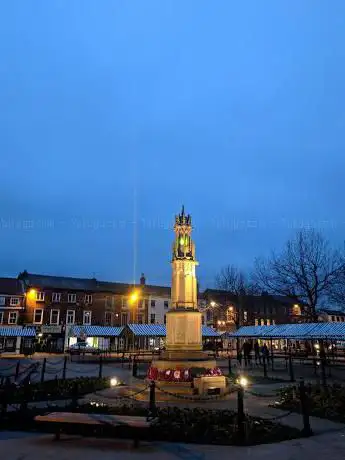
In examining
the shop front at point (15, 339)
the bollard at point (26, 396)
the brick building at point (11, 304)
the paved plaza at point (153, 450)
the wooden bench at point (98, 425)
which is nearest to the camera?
the paved plaza at point (153, 450)

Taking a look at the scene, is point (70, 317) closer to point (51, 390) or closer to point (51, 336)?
point (51, 336)

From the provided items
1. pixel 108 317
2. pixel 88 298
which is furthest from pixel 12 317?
pixel 108 317

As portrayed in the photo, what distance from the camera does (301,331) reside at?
29.4m

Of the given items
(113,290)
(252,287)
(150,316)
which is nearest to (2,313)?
(113,290)

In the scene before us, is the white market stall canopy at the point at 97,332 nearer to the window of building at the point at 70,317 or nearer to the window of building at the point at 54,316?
the window of building at the point at 54,316

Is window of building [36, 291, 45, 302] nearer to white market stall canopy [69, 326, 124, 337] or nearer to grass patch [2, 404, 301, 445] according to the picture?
white market stall canopy [69, 326, 124, 337]

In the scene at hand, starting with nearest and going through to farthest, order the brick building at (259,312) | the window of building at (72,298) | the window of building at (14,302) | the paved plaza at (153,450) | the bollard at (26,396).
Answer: the paved plaza at (153,450), the bollard at (26,396), the window of building at (14,302), the window of building at (72,298), the brick building at (259,312)

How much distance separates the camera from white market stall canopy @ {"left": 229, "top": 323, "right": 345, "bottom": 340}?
26406 millimetres

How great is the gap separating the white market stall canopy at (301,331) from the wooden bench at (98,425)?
68.4ft

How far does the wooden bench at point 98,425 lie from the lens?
7.92m

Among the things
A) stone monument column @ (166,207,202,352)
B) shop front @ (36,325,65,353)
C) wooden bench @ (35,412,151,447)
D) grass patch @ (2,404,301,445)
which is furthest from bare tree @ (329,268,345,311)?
shop front @ (36,325,65,353)

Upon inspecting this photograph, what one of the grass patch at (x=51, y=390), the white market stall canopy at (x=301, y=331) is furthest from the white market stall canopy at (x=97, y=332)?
the grass patch at (x=51, y=390)

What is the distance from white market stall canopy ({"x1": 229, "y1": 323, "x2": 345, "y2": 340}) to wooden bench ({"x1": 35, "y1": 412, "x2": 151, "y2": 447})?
821 inches

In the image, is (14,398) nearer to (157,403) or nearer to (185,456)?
(157,403)
